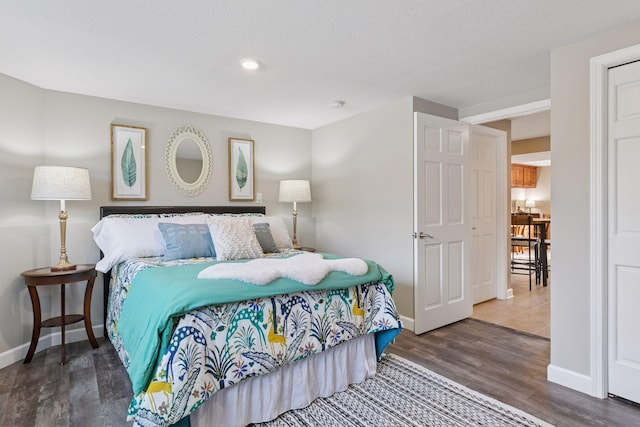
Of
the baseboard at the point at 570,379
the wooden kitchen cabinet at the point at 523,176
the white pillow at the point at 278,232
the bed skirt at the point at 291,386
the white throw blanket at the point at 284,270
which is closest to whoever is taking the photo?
the bed skirt at the point at 291,386

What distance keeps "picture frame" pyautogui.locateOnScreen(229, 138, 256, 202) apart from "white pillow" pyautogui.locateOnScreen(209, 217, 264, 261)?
3.51 feet

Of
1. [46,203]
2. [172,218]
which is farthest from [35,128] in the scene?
[172,218]

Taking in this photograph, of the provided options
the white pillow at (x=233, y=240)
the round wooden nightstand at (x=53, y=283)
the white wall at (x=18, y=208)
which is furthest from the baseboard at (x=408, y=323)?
the white wall at (x=18, y=208)

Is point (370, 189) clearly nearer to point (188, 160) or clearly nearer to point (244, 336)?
point (188, 160)

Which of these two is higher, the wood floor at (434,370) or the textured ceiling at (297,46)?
the textured ceiling at (297,46)

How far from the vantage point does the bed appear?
165cm

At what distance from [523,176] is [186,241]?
9.01m

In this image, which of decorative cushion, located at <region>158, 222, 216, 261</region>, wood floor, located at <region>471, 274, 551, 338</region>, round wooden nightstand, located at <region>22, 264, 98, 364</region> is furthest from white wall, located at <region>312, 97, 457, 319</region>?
round wooden nightstand, located at <region>22, 264, 98, 364</region>

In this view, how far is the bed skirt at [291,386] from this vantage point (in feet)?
6.03

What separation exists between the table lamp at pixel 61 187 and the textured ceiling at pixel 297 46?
76 centimetres

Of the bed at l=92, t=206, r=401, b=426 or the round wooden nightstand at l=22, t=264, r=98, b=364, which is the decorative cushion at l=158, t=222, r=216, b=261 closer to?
the bed at l=92, t=206, r=401, b=426

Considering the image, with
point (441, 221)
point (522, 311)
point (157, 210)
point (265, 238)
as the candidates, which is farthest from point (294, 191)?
point (522, 311)

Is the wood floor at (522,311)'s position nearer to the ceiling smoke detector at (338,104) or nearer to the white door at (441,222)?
the white door at (441,222)

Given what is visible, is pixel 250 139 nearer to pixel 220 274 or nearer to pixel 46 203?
pixel 46 203
